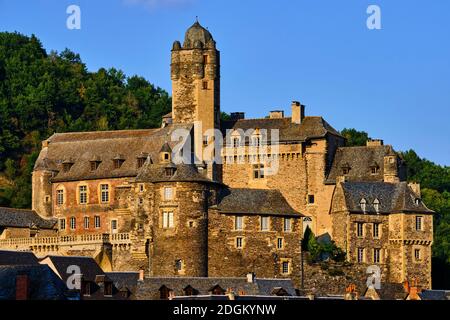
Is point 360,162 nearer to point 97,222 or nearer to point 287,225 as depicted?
point 287,225

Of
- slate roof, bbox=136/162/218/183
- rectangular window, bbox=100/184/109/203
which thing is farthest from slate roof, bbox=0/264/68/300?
rectangular window, bbox=100/184/109/203

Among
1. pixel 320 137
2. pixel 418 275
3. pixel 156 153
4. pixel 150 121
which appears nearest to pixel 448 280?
pixel 418 275

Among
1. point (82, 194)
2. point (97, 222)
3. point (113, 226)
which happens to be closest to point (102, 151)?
point (82, 194)

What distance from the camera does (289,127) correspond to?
81688 mm

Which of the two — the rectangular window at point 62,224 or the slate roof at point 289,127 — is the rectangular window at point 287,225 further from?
the rectangular window at point 62,224

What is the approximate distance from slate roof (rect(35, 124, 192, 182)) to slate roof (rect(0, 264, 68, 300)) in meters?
23.8

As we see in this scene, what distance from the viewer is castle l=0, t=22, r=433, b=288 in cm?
7144

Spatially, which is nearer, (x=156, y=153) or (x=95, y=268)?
(x=95, y=268)

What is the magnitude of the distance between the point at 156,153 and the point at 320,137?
35.6 feet

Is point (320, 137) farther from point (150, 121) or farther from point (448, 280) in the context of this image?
point (150, 121)

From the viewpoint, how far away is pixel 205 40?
80125 mm

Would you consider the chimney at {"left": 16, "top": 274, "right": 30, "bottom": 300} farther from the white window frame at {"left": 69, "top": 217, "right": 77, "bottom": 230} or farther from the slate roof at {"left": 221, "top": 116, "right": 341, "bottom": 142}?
the slate roof at {"left": 221, "top": 116, "right": 341, "bottom": 142}

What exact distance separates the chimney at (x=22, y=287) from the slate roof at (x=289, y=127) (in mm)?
32893

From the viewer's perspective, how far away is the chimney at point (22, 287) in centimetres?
4934
